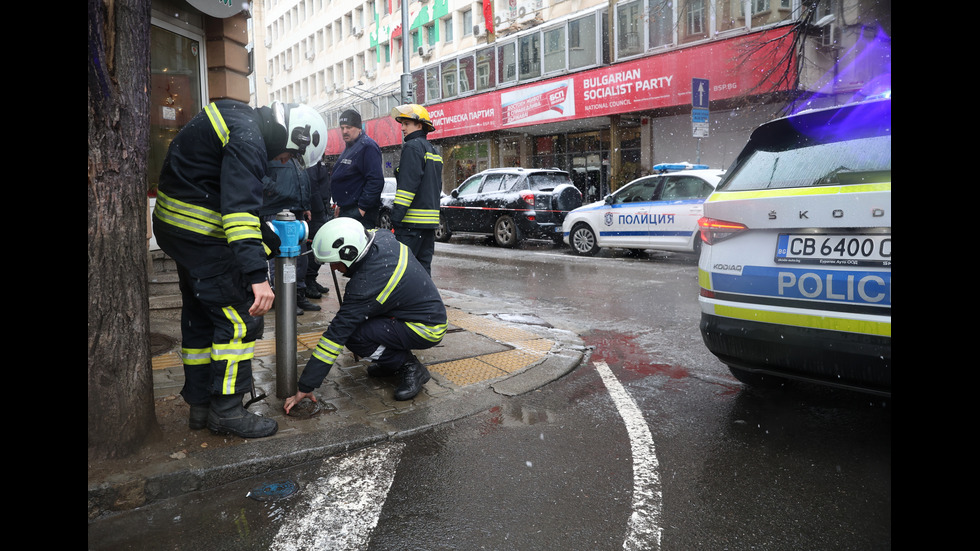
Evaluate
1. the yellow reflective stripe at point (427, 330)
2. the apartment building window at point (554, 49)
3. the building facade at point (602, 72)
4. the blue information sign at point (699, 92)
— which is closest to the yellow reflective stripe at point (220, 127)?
the yellow reflective stripe at point (427, 330)

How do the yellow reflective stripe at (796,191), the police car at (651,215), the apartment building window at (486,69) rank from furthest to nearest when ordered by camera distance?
the apartment building window at (486,69), the police car at (651,215), the yellow reflective stripe at (796,191)

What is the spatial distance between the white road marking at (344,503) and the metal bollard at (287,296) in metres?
0.84

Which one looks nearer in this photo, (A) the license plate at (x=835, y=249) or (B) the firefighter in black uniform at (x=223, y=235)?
(A) the license plate at (x=835, y=249)

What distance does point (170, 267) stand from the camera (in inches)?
347

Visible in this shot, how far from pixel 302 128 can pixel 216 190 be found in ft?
1.76

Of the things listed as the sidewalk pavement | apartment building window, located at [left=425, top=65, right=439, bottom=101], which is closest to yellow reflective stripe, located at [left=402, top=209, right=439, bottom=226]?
the sidewalk pavement

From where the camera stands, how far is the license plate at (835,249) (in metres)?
2.97

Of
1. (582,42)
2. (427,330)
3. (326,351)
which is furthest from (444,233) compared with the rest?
(326,351)

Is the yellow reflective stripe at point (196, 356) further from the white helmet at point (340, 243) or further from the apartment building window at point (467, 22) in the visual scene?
the apartment building window at point (467, 22)

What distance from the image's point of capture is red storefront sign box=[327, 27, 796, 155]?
636 inches

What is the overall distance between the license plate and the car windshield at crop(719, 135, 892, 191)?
271mm

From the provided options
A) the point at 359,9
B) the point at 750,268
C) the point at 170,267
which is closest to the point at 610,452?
the point at 750,268
